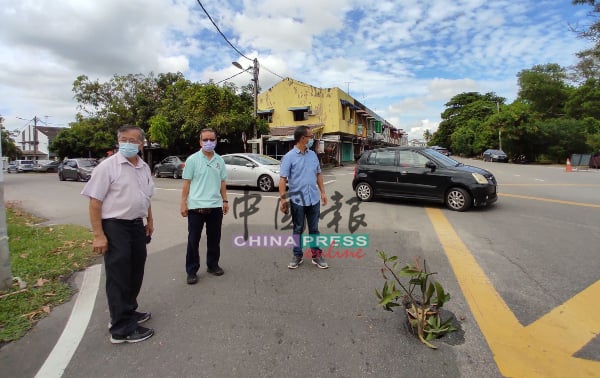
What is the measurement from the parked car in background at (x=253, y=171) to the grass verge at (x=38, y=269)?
20.7ft

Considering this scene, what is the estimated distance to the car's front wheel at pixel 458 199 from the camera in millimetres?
7688

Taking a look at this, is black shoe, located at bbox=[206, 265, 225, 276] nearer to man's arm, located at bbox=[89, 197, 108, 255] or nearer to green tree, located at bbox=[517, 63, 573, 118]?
man's arm, located at bbox=[89, 197, 108, 255]

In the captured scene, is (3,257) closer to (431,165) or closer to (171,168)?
(431,165)

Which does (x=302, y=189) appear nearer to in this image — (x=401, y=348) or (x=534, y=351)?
(x=401, y=348)

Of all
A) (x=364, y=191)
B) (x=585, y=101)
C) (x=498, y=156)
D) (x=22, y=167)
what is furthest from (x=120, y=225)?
(x=22, y=167)

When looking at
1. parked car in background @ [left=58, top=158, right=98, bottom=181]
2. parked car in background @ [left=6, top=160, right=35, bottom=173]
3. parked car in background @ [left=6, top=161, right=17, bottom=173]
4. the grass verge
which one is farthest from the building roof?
the grass verge

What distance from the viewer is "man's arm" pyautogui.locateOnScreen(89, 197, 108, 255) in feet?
8.46

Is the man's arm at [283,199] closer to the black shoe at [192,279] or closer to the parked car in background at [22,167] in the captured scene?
the black shoe at [192,279]

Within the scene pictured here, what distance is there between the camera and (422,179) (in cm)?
827

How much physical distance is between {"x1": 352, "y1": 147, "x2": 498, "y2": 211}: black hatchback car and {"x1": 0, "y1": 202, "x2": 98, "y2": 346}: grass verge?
6.62 m

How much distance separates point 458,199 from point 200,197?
6.28 m

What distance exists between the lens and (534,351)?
8.23 feet

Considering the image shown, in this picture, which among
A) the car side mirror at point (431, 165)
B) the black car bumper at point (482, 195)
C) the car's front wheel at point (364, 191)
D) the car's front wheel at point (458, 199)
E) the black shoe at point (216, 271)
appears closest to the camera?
the black shoe at point (216, 271)

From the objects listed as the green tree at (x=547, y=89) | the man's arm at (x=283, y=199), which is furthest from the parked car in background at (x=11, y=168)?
the green tree at (x=547, y=89)
